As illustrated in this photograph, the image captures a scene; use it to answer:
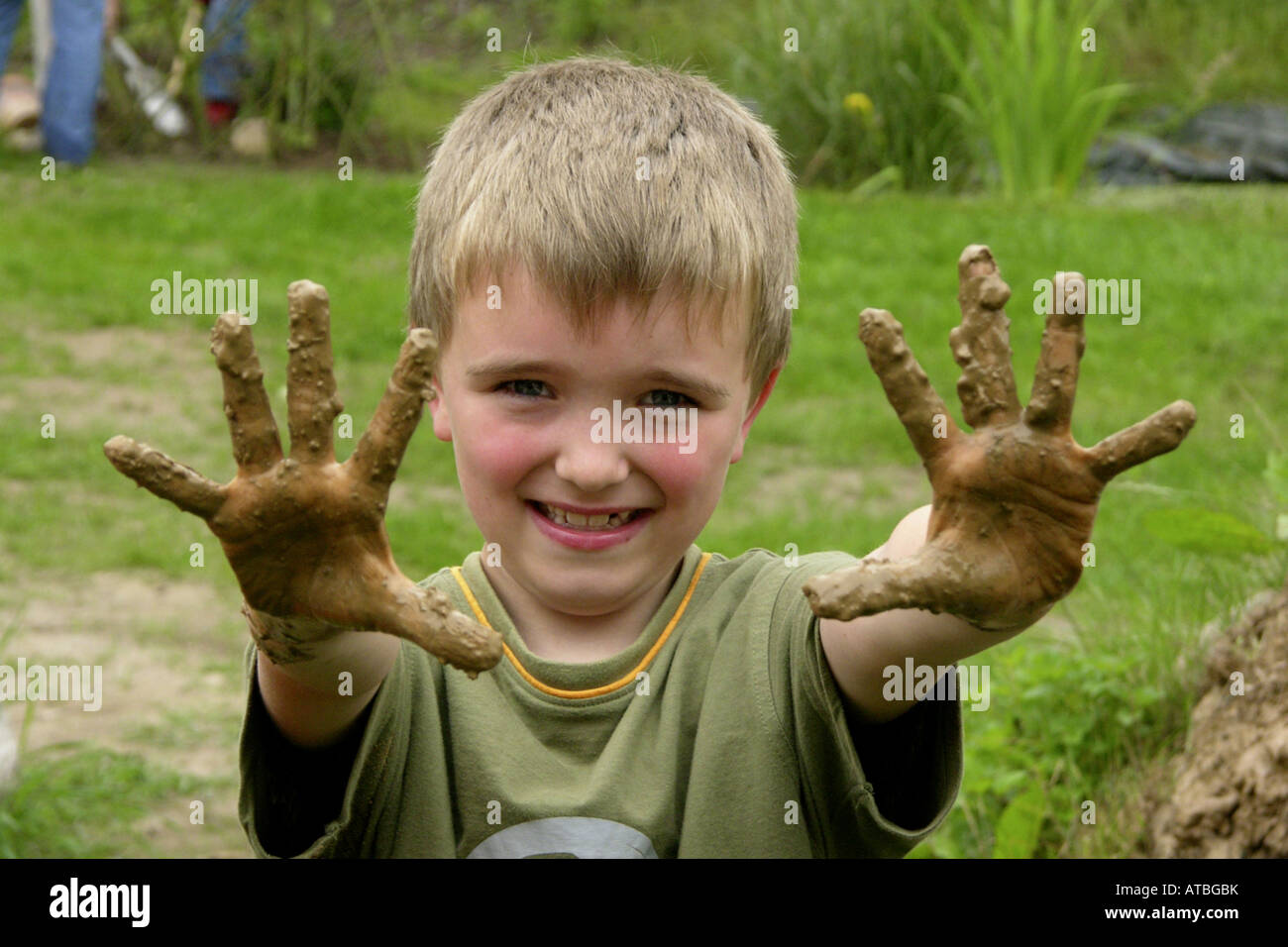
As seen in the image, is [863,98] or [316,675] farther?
[863,98]

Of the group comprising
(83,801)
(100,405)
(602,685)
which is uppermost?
(100,405)

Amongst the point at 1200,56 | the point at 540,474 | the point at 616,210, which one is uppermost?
the point at 1200,56

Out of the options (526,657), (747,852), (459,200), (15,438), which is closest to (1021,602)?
(747,852)

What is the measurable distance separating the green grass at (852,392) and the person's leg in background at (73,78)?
0.79 ft

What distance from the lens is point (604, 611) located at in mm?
1980

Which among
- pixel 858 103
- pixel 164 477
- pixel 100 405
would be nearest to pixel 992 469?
pixel 164 477

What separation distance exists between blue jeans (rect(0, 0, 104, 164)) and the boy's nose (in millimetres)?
7205

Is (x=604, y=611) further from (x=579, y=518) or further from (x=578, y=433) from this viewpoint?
(x=578, y=433)

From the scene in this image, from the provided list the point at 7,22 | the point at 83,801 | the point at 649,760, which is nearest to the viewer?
the point at 649,760

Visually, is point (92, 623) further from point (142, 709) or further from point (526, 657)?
point (526, 657)

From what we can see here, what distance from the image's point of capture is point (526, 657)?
1.93 m

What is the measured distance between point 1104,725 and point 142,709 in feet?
7.53

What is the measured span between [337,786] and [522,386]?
1.73 ft

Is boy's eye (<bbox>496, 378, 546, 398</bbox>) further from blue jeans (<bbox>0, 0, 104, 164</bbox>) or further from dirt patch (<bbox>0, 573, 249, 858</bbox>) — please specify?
blue jeans (<bbox>0, 0, 104, 164</bbox>)
